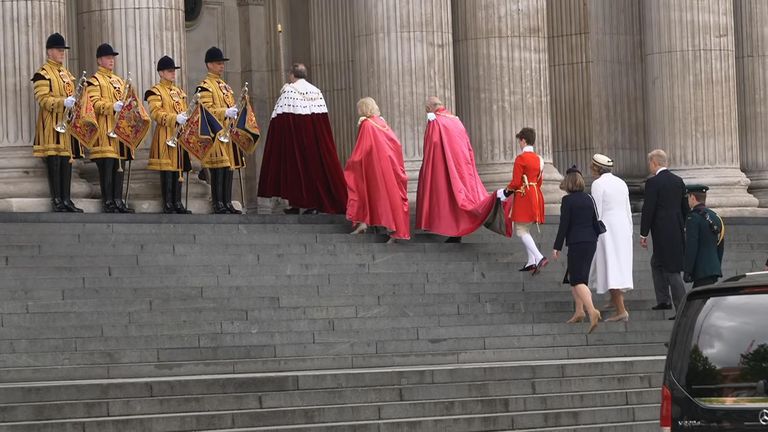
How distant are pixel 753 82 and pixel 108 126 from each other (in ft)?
36.7

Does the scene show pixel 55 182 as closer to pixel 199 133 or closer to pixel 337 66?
pixel 199 133

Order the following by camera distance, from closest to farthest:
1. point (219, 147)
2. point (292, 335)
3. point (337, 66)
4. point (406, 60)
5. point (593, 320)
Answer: point (292, 335) < point (593, 320) < point (219, 147) < point (406, 60) < point (337, 66)

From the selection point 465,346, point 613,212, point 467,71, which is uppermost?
point 467,71

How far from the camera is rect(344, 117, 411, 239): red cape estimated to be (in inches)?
828

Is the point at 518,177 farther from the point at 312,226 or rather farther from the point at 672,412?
the point at 672,412

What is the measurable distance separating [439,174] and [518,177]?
1.27 metres

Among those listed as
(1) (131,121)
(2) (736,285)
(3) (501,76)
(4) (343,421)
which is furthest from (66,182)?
(2) (736,285)

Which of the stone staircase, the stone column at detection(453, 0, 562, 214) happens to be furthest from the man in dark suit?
the stone column at detection(453, 0, 562, 214)

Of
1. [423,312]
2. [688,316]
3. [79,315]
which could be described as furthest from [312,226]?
[688,316]

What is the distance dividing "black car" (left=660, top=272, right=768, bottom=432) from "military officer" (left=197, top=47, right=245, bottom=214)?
39.4 feet

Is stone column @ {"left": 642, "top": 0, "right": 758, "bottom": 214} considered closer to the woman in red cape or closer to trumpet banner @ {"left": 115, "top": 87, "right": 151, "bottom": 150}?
the woman in red cape

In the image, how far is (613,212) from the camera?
63.3 feet

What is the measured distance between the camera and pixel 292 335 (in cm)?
1714

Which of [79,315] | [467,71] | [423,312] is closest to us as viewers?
[79,315]
